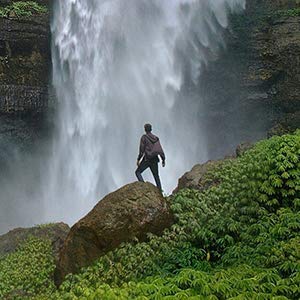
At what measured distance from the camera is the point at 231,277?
4625 millimetres

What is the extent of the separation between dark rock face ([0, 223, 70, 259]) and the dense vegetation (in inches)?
16.5

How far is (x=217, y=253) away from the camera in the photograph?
643 cm

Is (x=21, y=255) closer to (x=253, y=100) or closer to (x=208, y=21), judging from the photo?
(x=253, y=100)

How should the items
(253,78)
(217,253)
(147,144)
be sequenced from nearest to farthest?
(217,253)
(147,144)
(253,78)

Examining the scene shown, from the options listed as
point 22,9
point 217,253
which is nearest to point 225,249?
point 217,253

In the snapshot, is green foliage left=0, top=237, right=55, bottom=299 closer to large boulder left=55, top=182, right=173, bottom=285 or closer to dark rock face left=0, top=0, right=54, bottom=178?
large boulder left=55, top=182, right=173, bottom=285

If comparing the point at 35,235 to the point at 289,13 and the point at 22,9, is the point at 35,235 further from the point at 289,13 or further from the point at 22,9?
the point at 289,13

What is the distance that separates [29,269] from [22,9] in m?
12.9

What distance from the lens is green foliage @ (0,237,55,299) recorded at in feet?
25.1

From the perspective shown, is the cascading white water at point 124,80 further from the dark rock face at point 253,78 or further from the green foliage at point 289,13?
the green foliage at point 289,13

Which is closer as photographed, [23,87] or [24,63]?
[23,87]

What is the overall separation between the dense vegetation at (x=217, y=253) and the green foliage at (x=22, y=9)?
11.8 metres

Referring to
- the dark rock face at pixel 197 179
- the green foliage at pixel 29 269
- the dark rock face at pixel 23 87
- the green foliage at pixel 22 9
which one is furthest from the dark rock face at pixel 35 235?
the green foliage at pixel 22 9

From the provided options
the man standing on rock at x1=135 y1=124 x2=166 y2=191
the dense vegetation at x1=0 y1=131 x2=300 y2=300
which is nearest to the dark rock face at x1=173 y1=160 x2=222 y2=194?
the dense vegetation at x1=0 y1=131 x2=300 y2=300
